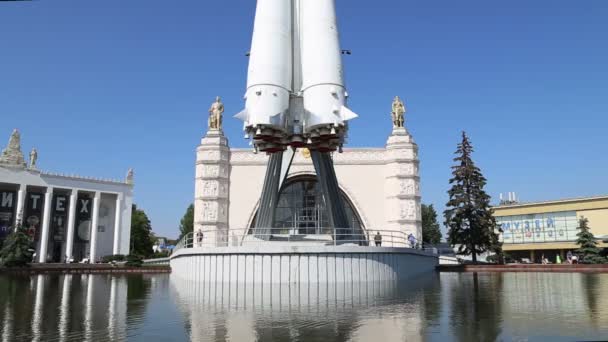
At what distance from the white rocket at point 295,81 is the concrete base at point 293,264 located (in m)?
5.27

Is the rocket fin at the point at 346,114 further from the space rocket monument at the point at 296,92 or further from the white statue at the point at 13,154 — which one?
the white statue at the point at 13,154

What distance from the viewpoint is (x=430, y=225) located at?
6950 centimetres

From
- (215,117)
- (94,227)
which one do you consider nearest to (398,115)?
(215,117)

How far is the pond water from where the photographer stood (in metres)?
7.80

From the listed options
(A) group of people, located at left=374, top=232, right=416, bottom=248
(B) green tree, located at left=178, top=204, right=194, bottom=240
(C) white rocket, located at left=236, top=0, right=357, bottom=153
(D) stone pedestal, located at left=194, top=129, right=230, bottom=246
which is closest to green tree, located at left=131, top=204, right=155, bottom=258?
(B) green tree, located at left=178, top=204, right=194, bottom=240

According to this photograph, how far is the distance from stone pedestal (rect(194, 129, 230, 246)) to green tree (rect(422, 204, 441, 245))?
35.5 m

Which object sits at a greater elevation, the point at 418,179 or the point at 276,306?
the point at 418,179

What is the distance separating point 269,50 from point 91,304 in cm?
1283

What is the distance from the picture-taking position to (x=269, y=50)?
2073cm

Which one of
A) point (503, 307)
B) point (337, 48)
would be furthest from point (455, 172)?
point (503, 307)

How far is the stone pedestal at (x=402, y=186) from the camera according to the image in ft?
126

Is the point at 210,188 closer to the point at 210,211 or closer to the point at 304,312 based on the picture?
the point at 210,211

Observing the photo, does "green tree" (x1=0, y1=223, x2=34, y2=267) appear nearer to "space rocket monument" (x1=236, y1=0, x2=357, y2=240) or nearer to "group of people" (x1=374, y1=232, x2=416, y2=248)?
"space rocket monument" (x1=236, y1=0, x2=357, y2=240)

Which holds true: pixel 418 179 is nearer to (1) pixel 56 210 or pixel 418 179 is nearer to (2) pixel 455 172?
(2) pixel 455 172
